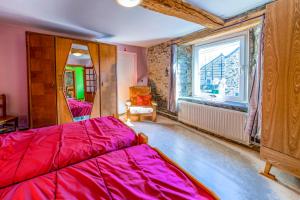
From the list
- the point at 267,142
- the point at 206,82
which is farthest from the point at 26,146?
the point at 206,82

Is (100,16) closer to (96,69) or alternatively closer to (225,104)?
(96,69)

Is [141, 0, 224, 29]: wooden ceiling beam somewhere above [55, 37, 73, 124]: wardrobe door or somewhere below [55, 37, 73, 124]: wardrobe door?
above

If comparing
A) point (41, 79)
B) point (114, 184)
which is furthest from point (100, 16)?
point (114, 184)

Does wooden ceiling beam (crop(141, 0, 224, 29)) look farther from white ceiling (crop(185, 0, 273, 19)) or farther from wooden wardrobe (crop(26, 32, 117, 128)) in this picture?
wooden wardrobe (crop(26, 32, 117, 128))

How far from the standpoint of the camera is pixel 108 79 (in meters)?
3.95

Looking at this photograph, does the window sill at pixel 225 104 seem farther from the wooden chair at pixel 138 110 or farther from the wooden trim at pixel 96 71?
the wooden trim at pixel 96 71

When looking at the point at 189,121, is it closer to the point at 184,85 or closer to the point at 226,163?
the point at 184,85

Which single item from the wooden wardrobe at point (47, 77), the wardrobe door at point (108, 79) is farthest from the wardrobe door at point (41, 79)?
the wardrobe door at point (108, 79)

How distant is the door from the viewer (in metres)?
4.97

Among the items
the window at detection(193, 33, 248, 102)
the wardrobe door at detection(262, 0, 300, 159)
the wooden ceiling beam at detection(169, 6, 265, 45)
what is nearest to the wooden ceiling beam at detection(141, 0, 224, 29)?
the wooden ceiling beam at detection(169, 6, 265, 45)

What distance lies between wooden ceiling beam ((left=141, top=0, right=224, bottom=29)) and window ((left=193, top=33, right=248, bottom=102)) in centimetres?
63

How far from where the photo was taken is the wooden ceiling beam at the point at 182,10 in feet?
6.91

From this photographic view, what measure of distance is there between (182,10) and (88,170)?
224 cm

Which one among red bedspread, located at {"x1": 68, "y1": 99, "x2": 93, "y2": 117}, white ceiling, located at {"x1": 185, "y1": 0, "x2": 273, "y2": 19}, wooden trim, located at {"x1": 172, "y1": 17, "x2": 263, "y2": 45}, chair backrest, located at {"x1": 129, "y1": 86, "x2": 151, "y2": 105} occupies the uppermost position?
white ceiling, located at {"x1": 185, "y1": 0, "x2": 273, "y2": 19}
